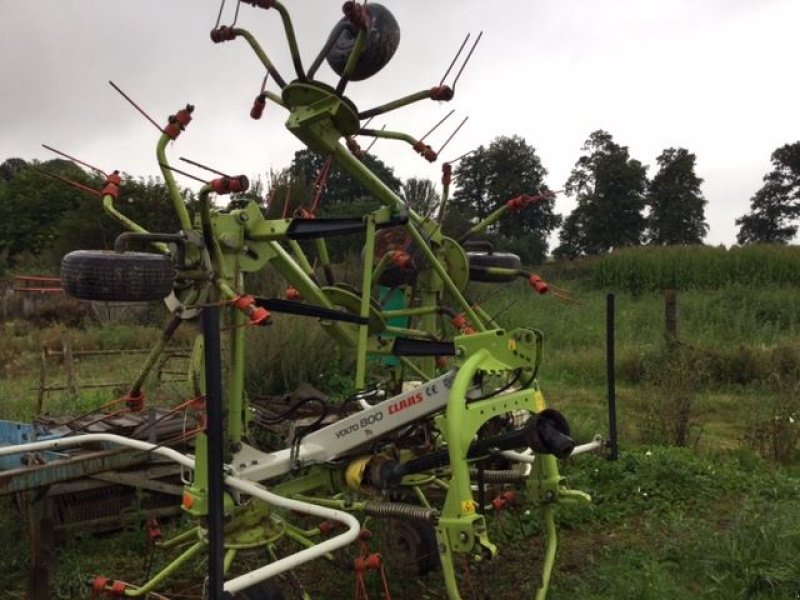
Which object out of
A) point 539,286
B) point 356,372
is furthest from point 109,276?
point 539,286

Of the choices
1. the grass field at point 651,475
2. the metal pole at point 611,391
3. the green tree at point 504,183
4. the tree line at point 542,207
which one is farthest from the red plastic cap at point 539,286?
the tree line at point 542,207

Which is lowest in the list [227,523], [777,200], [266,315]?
[227,523]

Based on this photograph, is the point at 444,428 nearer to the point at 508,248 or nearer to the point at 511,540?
the point at 511,540

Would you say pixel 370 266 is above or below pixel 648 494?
above

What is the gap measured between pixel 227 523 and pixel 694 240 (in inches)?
1454

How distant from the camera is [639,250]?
66.1 feet

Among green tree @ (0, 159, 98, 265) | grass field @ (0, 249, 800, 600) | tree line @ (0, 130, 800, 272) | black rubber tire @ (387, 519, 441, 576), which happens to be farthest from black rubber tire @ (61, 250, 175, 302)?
green tree @ (0, 159, 98, 265)

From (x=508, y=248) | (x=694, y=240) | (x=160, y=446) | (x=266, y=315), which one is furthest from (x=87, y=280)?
(x=694, y=240)

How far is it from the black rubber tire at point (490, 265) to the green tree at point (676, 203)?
34647mm

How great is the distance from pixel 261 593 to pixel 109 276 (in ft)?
4.93

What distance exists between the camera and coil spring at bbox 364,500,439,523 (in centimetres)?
346

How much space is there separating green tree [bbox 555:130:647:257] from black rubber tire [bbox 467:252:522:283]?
30656 millimetres

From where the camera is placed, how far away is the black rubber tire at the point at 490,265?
4422 millimetres

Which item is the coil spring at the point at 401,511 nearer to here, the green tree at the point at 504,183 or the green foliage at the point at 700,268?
the green tree at the point at 504,183
